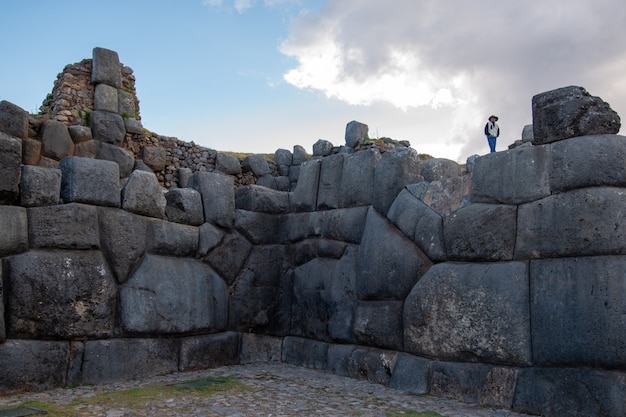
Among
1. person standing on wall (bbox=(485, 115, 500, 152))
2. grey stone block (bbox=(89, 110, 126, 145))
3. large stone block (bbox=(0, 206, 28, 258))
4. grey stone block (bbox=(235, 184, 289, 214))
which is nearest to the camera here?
large stone block (bbox=(0, 206, 28, 258))

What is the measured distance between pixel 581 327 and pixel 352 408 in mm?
2070

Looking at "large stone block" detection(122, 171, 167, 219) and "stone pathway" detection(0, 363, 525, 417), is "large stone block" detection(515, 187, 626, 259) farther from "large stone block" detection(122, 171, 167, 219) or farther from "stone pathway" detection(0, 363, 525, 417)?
"large stone block" detection(122, 171, 167, 219)

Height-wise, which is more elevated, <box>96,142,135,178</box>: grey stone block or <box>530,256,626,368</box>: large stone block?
<box>96,142,135,178</box>: grey stone block

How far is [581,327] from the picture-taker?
486 centimetres

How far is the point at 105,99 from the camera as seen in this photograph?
14695 mm

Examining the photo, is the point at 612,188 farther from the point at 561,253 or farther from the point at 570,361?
the point at 570,361

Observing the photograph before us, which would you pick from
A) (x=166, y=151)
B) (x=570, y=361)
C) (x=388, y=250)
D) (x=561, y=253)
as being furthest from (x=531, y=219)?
(x=166, y=151)

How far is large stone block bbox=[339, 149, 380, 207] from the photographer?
24.2ft

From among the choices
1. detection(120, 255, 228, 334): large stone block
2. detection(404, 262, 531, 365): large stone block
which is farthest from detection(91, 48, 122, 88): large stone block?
detection(404, 262, 531, 365): large stone block

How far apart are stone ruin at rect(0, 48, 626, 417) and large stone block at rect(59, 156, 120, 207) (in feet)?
0.05

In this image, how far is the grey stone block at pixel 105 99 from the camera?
1460 centimetres

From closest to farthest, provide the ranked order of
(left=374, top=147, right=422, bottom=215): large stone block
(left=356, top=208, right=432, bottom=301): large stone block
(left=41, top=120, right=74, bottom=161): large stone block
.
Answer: (left=356, top=208, right=432, bottom=301): large stone block
(left=374, top=147, right=422, bottom=215): large stone block
(left=41, top=120, right=74, bottom=161): large stone block

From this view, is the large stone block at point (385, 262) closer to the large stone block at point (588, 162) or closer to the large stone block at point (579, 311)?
the large stone block at point (579, 311)

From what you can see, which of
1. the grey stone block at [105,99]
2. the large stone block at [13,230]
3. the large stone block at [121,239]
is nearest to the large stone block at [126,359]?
the large stone block at [121,239]
